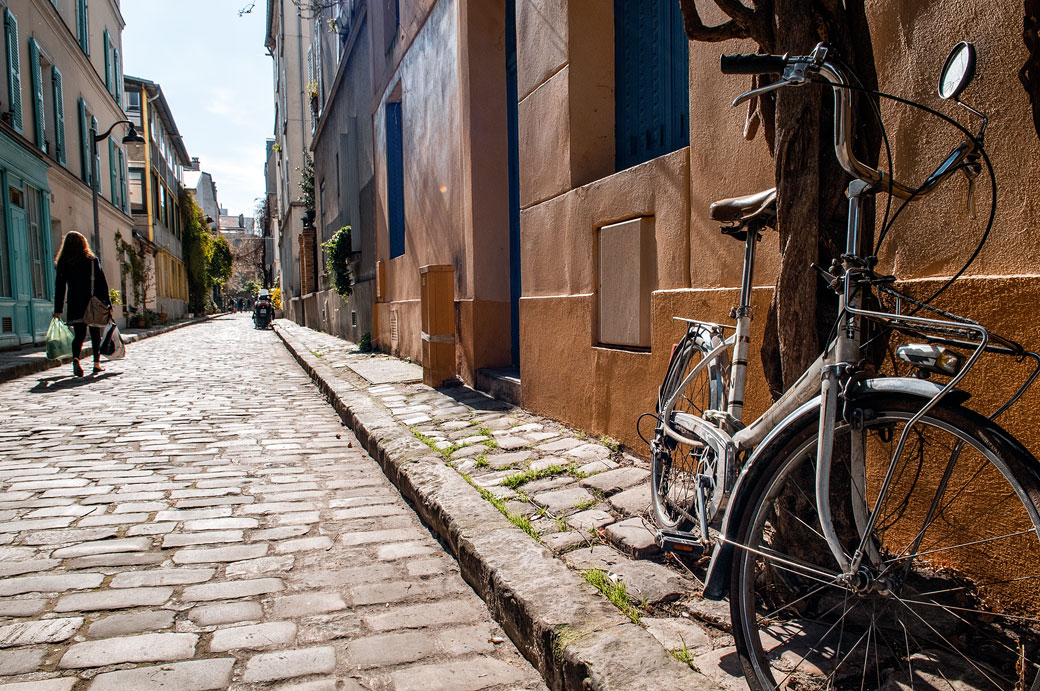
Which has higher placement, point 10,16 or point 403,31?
point 10,16

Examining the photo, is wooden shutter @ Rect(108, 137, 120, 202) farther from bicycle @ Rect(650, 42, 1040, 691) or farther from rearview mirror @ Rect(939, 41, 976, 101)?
rearview mirror @ Rect(939, 41, 976, 101)

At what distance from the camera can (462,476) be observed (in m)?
4.02

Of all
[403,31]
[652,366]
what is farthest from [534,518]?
[403,31]

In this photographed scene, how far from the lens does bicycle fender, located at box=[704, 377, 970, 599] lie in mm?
1552

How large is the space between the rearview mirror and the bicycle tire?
1314 mm

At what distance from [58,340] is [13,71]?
29.5 ft

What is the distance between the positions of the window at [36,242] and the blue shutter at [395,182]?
941 cm

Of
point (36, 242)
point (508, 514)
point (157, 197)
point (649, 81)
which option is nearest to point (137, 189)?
point (157, 197)

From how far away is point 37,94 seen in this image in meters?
16.7

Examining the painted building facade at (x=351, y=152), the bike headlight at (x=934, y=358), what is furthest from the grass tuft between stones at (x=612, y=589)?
the painted building facade at (x=351, y=152)

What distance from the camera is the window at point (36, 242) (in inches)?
638

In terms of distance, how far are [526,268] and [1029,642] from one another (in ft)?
15.1

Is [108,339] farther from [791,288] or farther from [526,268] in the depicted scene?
[791,288]

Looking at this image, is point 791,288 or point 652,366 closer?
point 791,288
